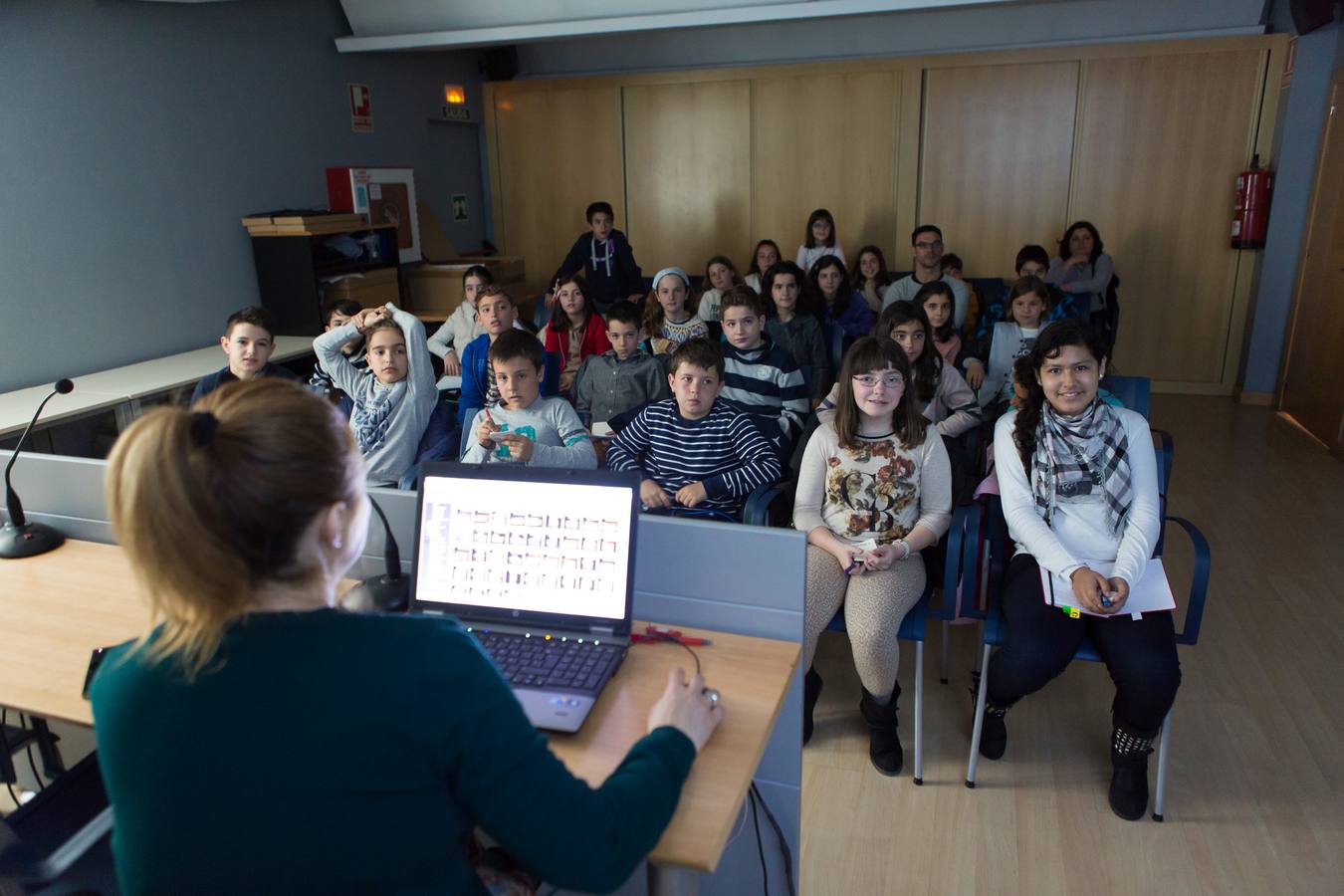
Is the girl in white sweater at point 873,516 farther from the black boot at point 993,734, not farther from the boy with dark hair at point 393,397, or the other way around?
the boy with dark hair at point 393,397

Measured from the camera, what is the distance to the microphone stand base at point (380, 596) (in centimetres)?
165

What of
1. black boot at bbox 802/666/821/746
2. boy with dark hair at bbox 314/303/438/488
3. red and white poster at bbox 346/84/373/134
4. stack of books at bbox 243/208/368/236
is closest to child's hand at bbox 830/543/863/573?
black boot at bbox 802/666/821/746

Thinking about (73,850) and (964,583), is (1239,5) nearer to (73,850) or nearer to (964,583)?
(964,583)

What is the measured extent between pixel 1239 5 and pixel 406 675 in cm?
714

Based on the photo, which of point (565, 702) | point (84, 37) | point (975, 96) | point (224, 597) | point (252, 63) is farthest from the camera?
point (975, 96)

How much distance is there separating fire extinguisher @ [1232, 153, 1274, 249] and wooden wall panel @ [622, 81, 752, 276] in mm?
3354

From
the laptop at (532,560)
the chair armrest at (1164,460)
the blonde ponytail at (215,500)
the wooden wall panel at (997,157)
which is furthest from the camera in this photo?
the wooden wall panel at (997,157)

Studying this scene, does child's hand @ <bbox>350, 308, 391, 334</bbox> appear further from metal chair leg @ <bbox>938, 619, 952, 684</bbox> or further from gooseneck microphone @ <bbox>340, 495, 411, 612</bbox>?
metal chair leg @ <bbox>938, 619, 952, 684</bbox>

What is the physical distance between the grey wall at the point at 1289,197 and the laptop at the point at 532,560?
594 centimetres

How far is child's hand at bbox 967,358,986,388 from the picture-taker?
3.76m

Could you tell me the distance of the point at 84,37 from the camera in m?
4.30

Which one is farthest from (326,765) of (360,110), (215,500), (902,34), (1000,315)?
(902,34)

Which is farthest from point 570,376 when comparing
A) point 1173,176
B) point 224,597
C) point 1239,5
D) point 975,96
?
point 1239,5

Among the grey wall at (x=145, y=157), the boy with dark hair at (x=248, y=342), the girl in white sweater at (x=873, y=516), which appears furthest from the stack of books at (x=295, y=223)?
the girl in white sweater at (x=873, y=516)
